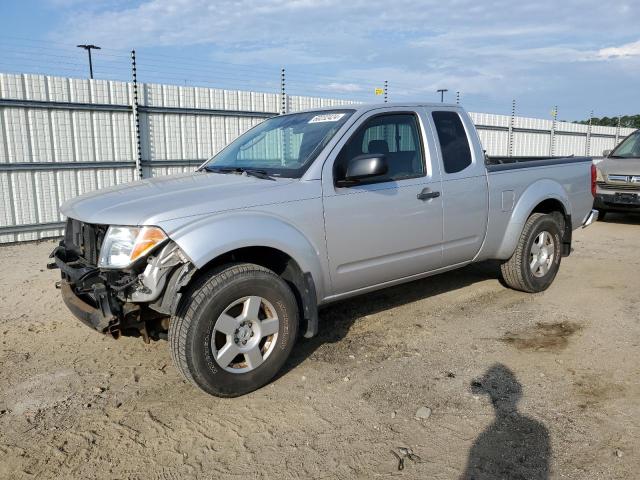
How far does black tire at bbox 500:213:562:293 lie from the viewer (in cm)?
535

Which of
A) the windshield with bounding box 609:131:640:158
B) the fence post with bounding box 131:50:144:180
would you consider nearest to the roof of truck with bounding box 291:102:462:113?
the fence post with bounding box 131:50:144:180

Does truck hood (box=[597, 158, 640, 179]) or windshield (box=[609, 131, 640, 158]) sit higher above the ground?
windshield (box=[609, 131, 640, 158])

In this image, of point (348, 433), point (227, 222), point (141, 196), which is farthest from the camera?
point (141, 196)

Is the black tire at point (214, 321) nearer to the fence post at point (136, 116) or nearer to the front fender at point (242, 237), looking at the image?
the front fender at point (242, 237)

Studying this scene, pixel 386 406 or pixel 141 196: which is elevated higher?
pixel 141 196

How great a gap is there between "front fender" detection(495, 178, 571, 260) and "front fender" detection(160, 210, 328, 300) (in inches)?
91.6

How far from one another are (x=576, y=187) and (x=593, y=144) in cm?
1838

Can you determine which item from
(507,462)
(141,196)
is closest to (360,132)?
(141,196)

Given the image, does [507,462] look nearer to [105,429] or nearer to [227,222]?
[227,222]

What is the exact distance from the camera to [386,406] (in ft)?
10.8

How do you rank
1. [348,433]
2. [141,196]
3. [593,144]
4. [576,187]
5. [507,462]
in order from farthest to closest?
1. [593,144]
2. [576,187]
3. [141,196]
4. [348,433]
5. [507,462]

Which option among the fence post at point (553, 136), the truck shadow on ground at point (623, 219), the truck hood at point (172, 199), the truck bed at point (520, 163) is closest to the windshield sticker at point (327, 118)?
the truck hood at point (172, 199)

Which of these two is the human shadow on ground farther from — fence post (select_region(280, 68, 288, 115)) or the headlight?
fence post (select_region(280, 68, 288, 115))

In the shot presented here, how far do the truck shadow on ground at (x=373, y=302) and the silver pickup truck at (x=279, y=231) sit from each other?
0.99ft
